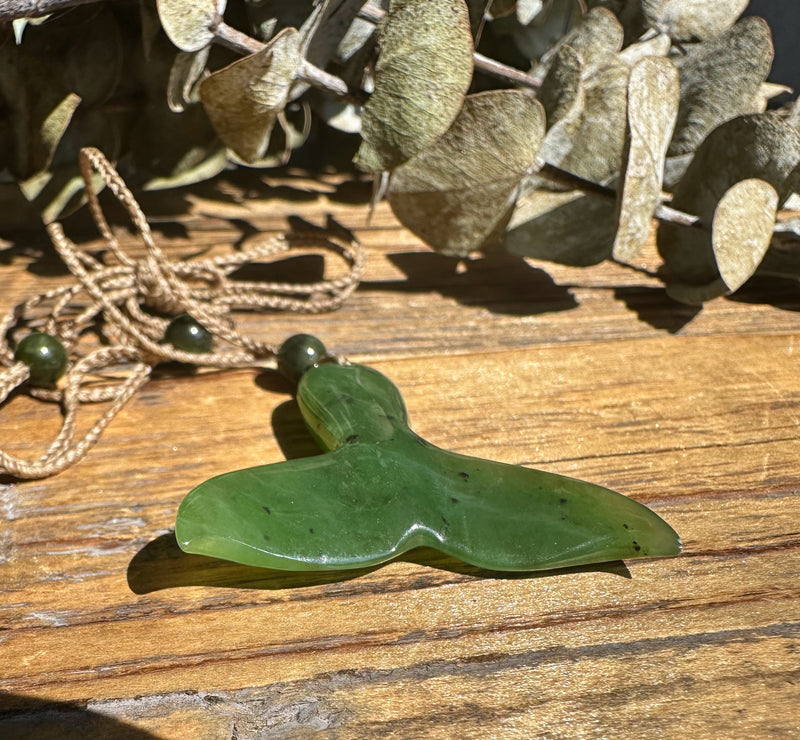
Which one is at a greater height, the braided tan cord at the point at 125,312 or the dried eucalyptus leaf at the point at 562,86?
the dried eucalyptus leaf at the point at 562,86

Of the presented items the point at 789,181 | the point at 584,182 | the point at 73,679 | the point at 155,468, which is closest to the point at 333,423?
the point at 155,468

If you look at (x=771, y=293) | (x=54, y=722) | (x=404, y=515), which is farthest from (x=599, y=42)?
(x=54, y=722)

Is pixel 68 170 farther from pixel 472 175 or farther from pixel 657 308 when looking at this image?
pixel 657 308

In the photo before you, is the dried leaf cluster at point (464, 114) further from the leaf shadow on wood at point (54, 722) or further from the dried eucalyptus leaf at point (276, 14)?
the leaf shadow on wood at point (54, 722)

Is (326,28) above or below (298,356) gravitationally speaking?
above

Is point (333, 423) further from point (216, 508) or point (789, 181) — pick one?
point (789, 181)

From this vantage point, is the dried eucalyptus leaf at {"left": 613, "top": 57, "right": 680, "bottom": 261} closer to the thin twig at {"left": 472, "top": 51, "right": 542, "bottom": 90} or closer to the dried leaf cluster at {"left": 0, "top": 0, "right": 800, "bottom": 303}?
the dried leaf cluster at {"left": 0, "top": 0, "right": 800, "bottom": 303}

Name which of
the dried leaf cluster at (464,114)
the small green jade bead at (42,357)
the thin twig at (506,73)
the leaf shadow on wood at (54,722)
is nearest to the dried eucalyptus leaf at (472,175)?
the dried leaf cluster at (464,114)
